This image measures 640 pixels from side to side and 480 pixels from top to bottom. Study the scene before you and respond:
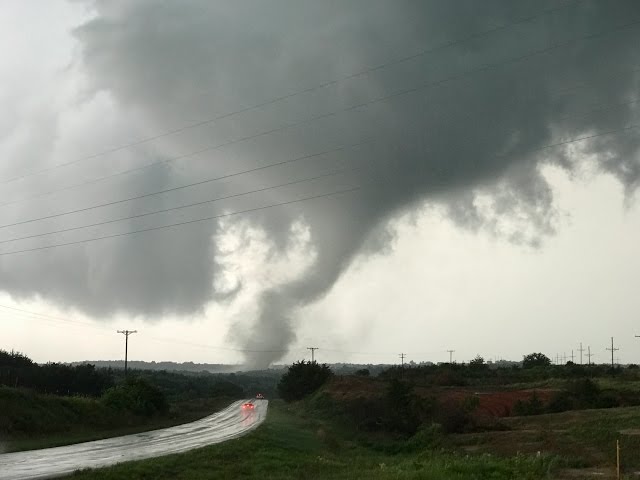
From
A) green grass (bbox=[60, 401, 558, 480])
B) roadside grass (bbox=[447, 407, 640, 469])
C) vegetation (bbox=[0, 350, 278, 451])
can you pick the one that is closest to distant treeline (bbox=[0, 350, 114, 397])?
vegetation (bbox=[0, 350, 278, 451])

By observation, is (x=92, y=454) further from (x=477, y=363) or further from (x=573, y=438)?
(x=477, y=363)

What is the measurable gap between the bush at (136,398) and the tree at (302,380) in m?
39.2

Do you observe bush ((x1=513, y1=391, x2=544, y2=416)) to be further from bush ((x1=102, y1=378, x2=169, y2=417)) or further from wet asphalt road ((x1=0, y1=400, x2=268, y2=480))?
bush ((x1=102, y1=378, x2=169, y2=417))

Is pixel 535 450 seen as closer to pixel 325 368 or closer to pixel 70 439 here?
pixel 70 439

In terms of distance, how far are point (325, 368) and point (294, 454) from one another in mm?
85702

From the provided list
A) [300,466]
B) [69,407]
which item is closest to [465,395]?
[69,407]

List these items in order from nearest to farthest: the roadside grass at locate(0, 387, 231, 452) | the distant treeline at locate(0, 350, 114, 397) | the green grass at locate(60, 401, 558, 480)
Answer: the green grass at locate(60, 401, 558, 480) → the roadside grass at locate(0, 387, 231, 452) → the distant treeline at locate(0, 350, 114, 397)

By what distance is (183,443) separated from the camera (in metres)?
45.3

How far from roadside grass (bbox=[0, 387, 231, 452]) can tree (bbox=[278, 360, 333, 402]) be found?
47.1 m

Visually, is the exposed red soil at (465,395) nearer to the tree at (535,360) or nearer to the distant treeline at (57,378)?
the distant treeline at (57,378)

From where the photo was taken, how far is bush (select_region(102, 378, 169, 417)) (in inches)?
2822

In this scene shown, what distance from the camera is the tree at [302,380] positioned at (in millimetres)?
116688

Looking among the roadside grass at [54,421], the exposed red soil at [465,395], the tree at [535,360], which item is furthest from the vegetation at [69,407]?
the tree at [535,360]

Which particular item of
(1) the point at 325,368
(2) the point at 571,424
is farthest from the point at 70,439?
(1) the point at 325,368
